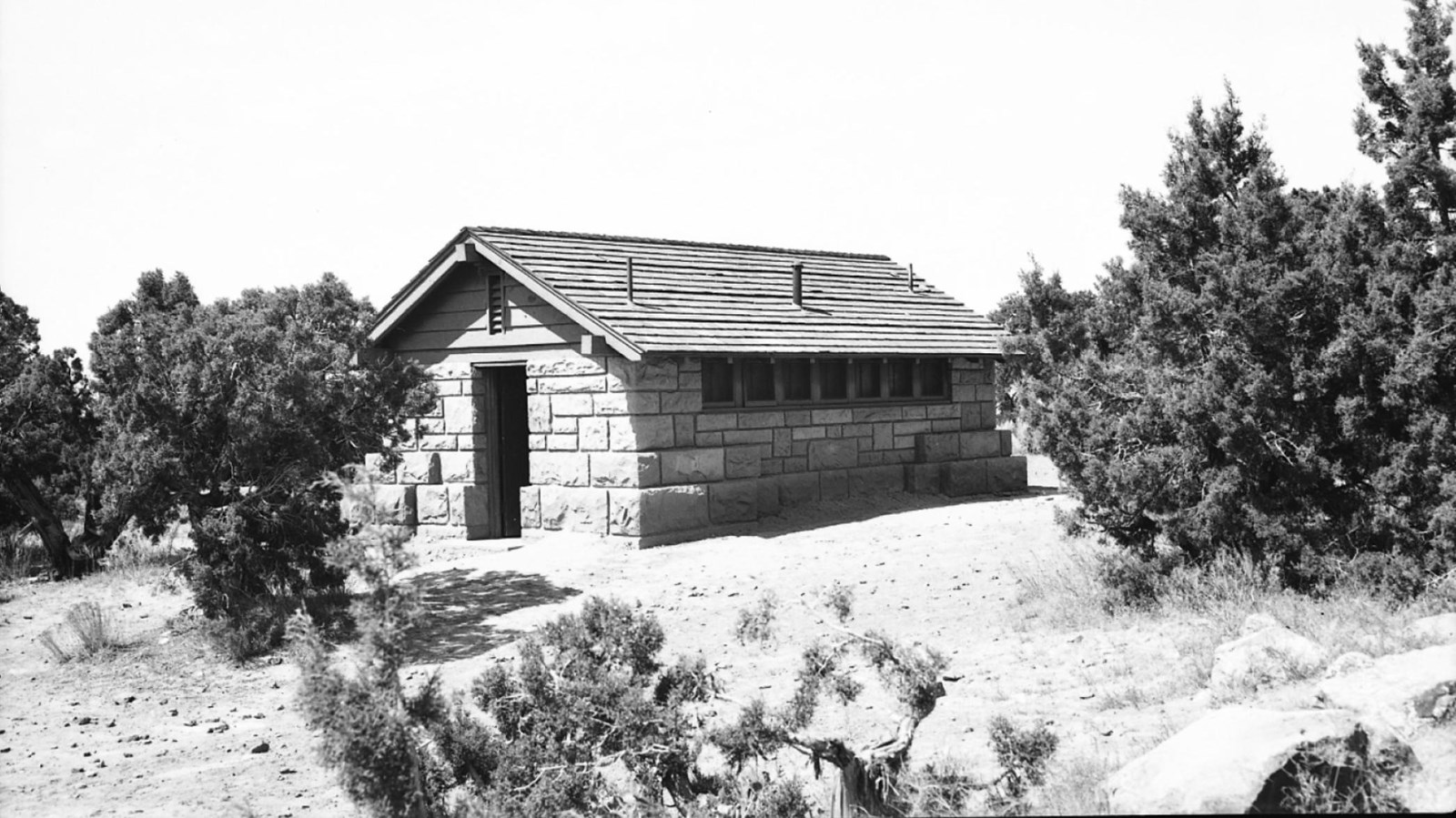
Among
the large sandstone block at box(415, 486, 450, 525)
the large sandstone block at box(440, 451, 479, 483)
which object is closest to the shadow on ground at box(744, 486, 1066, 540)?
the large sandstone block at box(440, 451, 479, 483)

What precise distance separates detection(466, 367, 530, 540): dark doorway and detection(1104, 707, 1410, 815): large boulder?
12.8m

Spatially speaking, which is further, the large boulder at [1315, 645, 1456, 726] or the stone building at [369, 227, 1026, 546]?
the stone building at [369, 227, 1026, 546]

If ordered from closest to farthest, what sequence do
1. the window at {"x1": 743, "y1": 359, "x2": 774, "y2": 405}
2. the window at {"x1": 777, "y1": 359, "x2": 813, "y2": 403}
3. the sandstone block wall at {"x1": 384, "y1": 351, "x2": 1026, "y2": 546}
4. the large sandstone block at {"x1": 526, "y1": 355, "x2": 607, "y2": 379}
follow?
the sandstone block wall at {"x1": 384, "y1": 351, "x2": 1026, "y2": 546} → the large sandstone block at {"x1": 526, "y1": 355, "x2": 607, "y2": 379} → the window at {"x1": 743, "y1": 359, "x2": 774, "y2": 405} → the window at {"x1": 777, "y1": 359, "x2": 813, "y2": 403}

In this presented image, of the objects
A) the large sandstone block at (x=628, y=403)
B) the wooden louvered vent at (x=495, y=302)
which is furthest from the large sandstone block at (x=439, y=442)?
the large sandstone block at (x=628, y=403)

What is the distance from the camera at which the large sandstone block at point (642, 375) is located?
600 inches

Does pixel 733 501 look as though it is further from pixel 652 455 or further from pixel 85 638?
pixel 85 638

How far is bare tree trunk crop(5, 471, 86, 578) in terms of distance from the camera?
54.3ft

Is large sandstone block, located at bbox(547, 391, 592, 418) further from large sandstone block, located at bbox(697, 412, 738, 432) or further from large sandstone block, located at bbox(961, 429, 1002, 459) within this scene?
large sandstone block, located at bbox(961, 429, 1002, 459)

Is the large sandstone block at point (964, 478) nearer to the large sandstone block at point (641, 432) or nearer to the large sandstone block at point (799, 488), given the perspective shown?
the large sandstone block at point (799, 488)

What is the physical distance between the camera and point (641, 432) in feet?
50.1

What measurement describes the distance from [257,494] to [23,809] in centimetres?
469

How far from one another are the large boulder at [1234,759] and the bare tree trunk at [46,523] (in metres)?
16.2

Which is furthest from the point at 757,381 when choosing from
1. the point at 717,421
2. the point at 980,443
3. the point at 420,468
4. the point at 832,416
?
the point at 420,468

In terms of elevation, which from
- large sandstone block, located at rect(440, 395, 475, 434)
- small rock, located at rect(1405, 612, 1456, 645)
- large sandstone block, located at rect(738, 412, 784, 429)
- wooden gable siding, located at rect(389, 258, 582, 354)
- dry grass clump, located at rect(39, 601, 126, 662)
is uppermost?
wooden gable siding, located at rect(389, 258, 582, 354)
